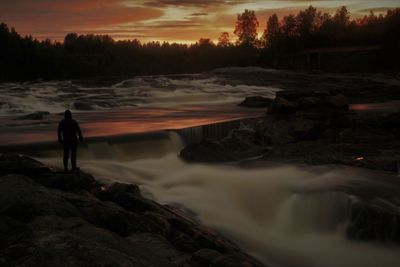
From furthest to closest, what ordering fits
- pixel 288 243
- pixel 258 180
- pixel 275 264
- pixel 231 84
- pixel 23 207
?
1. pixel 231 84
2. pixel 258 180
3. pixel 288 243
4. pixel 275 264
5. pixel 23 207

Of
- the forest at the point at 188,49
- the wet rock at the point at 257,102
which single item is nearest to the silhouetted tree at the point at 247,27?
the forest at the point at 188,49

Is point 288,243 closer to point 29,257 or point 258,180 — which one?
point 258,180

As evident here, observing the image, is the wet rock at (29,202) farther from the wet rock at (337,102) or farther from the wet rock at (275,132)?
the wet rock at (337,102)

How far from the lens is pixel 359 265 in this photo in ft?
28.3

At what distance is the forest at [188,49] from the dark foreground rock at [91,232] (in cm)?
6085

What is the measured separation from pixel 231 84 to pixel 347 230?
44.2 m

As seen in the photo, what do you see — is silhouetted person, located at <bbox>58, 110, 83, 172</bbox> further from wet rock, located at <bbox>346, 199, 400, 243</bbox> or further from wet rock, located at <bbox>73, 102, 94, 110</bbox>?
wet rock, located at <bbox>73, 102, 94, 110</bbox>

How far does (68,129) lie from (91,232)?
5.43 metres

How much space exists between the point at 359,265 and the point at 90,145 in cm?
1079

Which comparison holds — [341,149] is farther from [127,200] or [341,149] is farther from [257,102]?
[257,102]

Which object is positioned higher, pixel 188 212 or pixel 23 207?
pixel 23 207

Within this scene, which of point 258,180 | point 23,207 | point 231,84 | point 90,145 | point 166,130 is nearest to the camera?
point 23,207

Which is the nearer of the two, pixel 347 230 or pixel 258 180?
pixel 347 230

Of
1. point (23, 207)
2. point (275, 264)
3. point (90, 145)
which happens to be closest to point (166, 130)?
point (90, 145)
